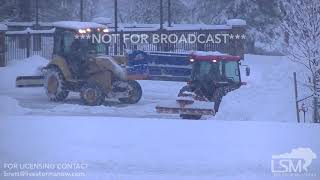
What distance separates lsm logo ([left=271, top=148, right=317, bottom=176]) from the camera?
855 cm

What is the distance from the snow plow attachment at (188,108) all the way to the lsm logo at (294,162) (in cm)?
59

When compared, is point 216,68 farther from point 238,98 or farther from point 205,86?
point 238,98

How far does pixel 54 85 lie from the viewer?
8.86 m

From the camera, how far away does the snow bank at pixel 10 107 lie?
8570mm

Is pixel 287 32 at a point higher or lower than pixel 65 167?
higher

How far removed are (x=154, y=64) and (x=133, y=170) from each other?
789 millimetres

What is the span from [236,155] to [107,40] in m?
1.22

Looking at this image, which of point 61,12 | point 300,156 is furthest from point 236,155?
point 61,12

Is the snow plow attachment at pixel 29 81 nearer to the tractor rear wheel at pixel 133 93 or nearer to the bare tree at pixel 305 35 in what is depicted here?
the tractor rear wheel at pixel 133 93

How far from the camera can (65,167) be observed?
8516mm

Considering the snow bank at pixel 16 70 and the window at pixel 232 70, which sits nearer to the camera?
the snow bank at pixel 16 70

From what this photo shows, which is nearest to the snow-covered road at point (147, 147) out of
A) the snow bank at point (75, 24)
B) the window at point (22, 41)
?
the window at point (22, 41)

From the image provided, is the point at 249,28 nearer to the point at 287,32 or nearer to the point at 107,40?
the point at 287,32

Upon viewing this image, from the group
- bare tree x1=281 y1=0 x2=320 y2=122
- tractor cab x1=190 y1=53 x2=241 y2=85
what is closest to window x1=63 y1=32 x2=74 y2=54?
tractor cab x1=190 y1=53 x2=241 y2=85
